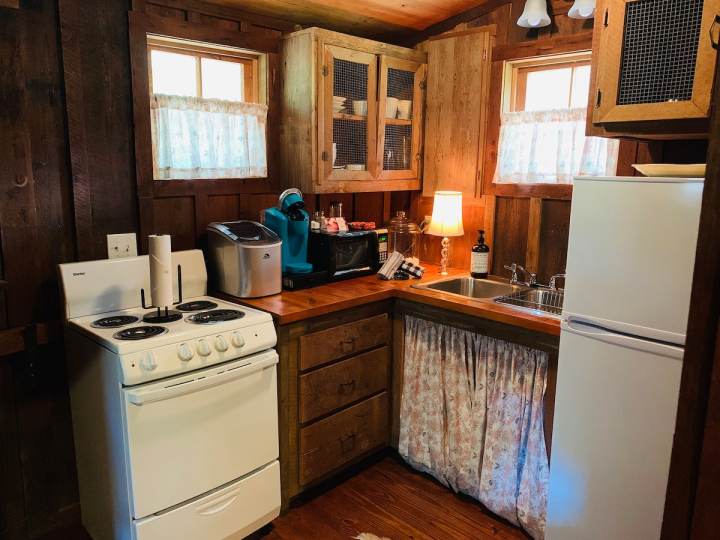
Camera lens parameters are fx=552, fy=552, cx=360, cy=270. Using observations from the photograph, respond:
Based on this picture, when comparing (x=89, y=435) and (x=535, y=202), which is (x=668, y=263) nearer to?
(x=535, y=202)

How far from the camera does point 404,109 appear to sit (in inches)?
122

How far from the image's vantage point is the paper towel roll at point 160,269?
2.03 m

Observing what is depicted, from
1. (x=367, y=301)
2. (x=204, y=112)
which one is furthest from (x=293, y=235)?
(x=204, y=112)

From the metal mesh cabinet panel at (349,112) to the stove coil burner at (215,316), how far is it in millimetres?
1005

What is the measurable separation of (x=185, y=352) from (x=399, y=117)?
1.84 meters

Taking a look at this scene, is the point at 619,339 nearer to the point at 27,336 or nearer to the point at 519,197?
the point at 519,197

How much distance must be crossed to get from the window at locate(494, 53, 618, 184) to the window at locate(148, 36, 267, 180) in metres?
1.26

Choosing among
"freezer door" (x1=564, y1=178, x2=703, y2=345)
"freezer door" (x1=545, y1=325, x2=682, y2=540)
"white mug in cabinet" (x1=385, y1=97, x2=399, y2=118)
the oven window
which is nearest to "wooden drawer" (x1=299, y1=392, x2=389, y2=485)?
the oven window

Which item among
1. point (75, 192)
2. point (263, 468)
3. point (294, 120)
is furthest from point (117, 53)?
point (263, 468)

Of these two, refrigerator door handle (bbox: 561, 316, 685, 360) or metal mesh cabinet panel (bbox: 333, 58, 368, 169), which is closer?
refrigerator door handle (bbox: 561, 316, 685, 360)

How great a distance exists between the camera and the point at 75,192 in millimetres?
2207

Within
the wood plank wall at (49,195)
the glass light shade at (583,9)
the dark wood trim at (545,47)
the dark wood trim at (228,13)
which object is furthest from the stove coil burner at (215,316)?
the glass light shade at (583,9)

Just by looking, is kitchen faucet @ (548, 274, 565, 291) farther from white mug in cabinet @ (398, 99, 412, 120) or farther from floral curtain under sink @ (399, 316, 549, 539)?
white mug in cabinet @ (398, 99, 412, 120)

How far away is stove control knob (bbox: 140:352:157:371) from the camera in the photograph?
1.79 meters
